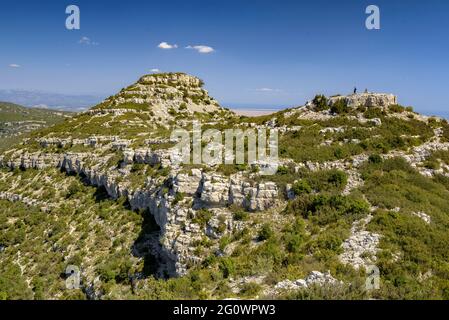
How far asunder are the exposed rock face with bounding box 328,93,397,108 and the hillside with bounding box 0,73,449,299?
0.55 feet

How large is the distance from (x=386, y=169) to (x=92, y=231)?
31644mm

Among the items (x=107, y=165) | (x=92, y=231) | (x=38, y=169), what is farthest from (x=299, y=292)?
(x=38, y=169)

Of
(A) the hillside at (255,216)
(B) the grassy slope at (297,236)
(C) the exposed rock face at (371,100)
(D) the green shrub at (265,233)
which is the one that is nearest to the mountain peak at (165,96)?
(A) the hillside at (255,216)

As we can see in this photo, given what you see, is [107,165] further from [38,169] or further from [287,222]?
[287,222]

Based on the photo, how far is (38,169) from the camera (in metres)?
58.9

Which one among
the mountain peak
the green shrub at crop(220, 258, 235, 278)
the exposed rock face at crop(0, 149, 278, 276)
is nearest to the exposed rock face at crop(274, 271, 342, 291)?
the green shrub at crop(220, 258, 235, 278)

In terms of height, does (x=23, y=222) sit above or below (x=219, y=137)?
below

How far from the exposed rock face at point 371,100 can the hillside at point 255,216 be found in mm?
168

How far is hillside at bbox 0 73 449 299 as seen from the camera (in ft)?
64.9

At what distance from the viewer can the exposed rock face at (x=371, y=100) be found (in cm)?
4306

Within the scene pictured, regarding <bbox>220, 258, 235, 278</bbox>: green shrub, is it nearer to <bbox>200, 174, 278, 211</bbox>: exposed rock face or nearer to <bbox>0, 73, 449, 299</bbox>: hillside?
<bbox>0, 73, 449, 299</bbox>: hillside

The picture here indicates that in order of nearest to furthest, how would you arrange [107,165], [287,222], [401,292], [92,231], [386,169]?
1. [401,292]
2. [287,222]
3. [386,169]
4. [92,231]
5. [107,165]

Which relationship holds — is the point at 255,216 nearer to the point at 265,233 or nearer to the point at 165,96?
the point at 265,233

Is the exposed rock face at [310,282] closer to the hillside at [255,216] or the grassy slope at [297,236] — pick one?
the hillside at [255,216]
